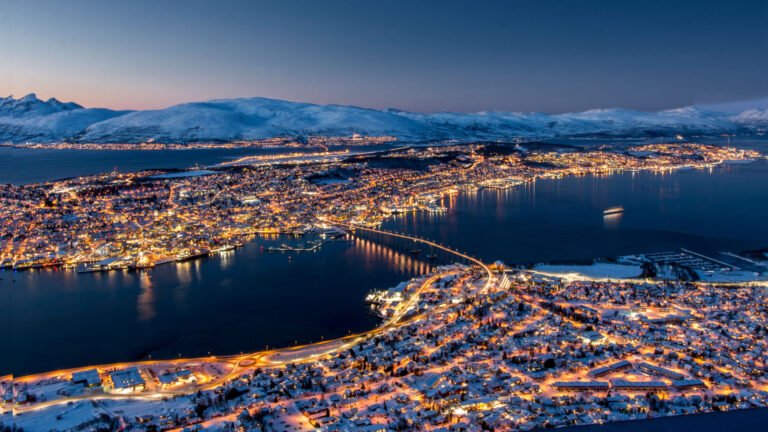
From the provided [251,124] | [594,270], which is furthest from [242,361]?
[251,124]

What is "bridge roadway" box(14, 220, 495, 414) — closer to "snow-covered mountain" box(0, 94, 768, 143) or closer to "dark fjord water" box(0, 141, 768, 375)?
"dark fjord water" box(0, 141, 768, 375)

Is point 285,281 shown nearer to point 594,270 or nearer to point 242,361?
point 242,361

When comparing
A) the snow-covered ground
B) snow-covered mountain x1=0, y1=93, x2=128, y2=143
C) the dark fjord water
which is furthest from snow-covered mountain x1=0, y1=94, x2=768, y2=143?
the snow-covered ground

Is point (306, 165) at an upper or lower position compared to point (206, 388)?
upper

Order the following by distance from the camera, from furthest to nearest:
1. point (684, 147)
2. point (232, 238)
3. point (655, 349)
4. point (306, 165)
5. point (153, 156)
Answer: point (153, 156), point (684, 147), point (306, 165), point (232, 238), point (655, 349)

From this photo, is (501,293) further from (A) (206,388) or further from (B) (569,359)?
(A) (206,388)

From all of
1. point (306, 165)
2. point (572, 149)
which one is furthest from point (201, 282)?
point (572, 149)
